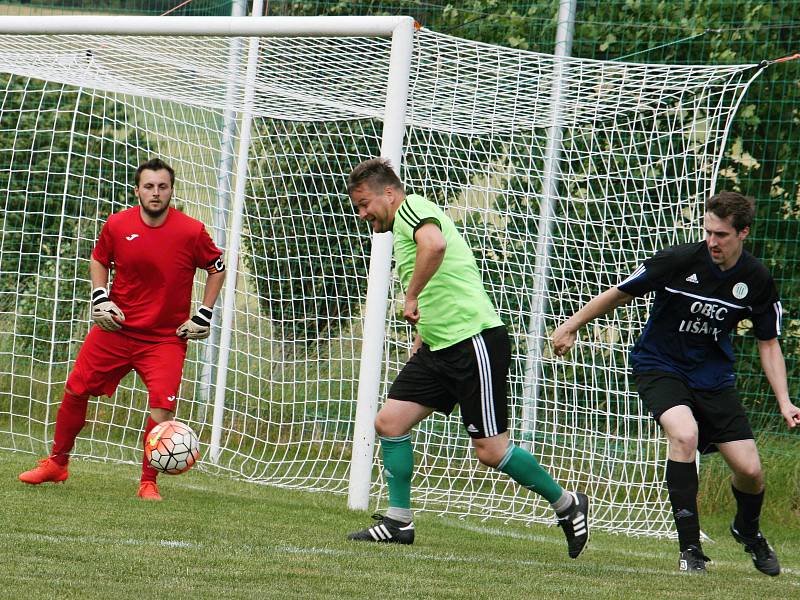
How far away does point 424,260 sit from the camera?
5.45m

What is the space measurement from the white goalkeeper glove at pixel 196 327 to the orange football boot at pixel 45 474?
1.12 meters

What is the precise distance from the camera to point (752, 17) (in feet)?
31.9

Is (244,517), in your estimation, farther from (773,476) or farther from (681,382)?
(773,476)

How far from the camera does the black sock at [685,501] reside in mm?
5617

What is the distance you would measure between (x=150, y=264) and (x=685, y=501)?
3.27 metres

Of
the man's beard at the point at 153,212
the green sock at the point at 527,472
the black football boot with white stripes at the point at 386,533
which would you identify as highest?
the man's beard at the point at 153,212

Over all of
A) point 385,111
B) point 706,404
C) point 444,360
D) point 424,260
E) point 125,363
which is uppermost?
point 385,111

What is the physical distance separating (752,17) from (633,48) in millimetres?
1008

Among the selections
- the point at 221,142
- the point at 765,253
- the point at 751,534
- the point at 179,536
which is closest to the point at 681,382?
the point at 751,534

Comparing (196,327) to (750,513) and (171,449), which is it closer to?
(171,449)

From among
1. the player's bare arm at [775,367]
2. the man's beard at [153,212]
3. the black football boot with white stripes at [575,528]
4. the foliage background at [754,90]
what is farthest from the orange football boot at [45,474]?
the foliage background at [754,90]

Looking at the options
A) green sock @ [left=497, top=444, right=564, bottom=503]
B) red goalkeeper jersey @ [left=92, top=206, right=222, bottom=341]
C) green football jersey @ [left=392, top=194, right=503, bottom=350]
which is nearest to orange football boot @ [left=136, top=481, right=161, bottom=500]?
red goalkeeper jersey @ [left=92, top=206, right=222, bottom=341]

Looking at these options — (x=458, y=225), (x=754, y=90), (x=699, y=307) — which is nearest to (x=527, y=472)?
(x=699, y=307)

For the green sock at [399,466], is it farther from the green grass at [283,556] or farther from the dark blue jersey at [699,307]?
the dark blue jersey at [699,307]
